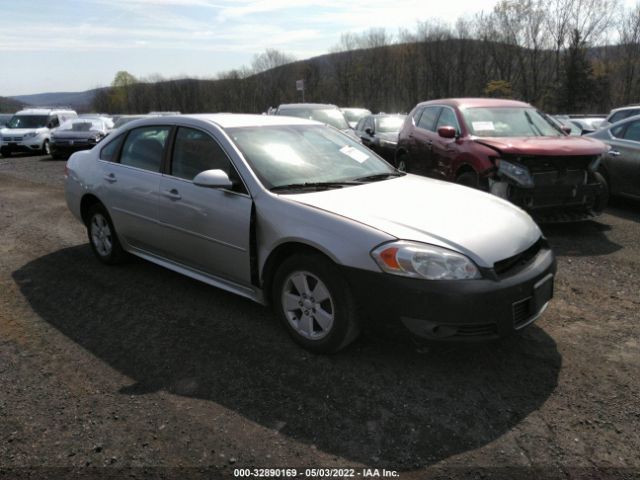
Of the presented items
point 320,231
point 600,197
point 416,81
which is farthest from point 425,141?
point 416,81

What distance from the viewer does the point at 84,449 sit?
265 cm

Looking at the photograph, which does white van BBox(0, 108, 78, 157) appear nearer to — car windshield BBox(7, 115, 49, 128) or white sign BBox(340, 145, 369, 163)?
car windshield BBox(7, 115, 49, 128)

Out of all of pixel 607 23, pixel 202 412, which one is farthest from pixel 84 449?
pixel 607 23

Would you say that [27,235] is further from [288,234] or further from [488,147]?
[488,147]

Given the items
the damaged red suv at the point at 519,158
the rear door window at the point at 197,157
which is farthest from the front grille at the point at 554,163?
the rear door window at the point at 197,157

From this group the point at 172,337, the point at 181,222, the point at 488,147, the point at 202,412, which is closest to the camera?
the point at 202,412

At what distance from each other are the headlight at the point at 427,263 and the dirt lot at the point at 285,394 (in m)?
0.53

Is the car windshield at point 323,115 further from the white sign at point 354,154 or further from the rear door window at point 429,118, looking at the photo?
the white sign at point 354,154

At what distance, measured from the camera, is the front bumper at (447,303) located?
2.98 metres

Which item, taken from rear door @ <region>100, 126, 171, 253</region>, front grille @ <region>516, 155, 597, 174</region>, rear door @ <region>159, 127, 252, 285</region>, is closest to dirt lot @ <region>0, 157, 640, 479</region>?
rear door @ <region>159, 127, 252, 285</region>

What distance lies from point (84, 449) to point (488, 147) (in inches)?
226

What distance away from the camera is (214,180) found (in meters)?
3.73

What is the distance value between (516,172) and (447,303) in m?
3.92

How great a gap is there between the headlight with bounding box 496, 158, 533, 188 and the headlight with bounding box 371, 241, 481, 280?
11.9 feet
